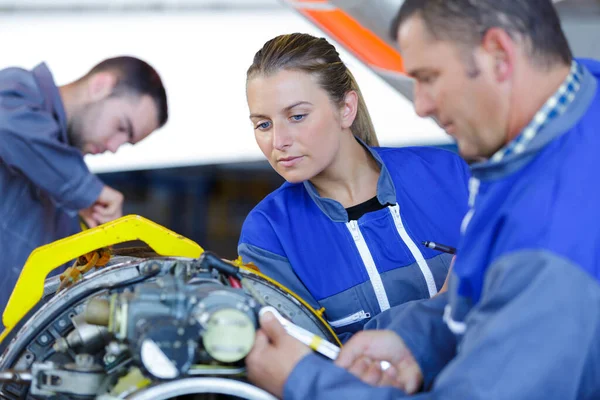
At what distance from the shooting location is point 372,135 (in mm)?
1990

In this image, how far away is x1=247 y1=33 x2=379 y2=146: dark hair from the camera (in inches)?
67.6

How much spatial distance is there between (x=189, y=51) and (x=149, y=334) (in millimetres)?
4247

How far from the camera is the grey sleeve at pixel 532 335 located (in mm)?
919

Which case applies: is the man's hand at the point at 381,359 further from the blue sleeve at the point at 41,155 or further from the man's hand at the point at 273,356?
the blue sleeve at the point at 41,155

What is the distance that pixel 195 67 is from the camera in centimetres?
511

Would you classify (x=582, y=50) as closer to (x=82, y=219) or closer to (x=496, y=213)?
(x=82, y=219)

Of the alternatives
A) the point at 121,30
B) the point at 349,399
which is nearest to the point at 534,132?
the point at 349,399

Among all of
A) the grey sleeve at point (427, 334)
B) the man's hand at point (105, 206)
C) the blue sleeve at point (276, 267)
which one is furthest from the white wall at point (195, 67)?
the grey sleeve at point (427, 334)

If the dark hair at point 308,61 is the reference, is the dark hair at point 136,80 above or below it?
below

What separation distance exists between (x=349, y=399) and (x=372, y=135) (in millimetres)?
1063

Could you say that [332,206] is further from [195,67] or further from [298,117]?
[195,67]

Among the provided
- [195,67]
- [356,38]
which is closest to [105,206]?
[356,38]

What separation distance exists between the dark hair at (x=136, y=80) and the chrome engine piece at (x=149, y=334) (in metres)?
1.83

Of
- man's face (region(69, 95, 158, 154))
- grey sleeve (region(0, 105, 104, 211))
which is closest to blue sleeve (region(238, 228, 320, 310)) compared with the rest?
grey sleeve (region(0, 105, 104, 211))
